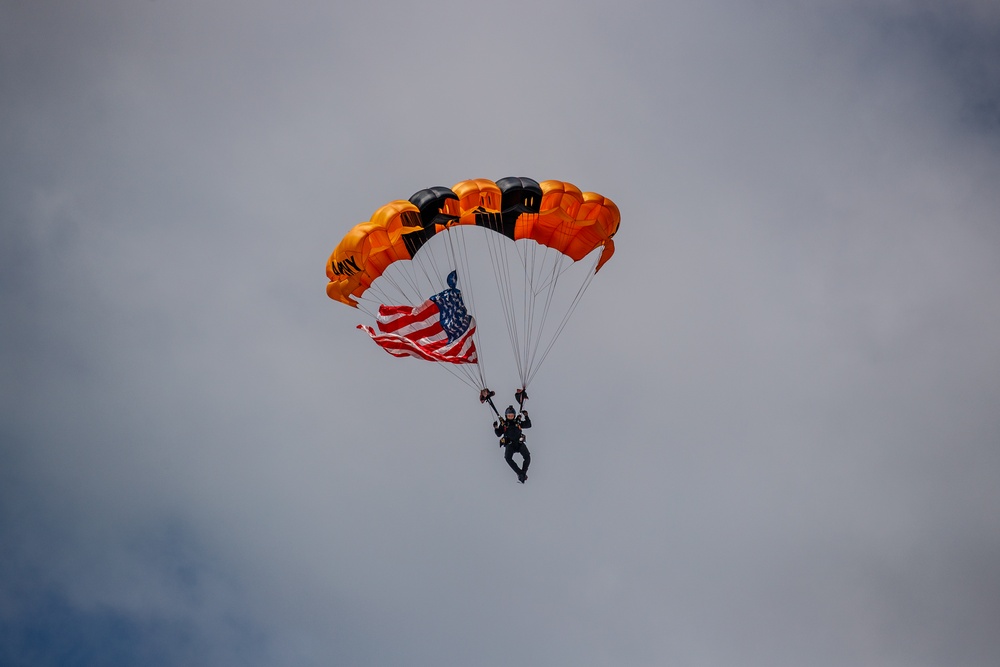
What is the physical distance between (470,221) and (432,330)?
323 cm

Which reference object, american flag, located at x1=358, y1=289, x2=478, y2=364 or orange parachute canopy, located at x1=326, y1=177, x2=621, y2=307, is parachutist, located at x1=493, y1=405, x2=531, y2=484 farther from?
orange parachute canopy, located at x1=326, y1=177, x2=621, y2=307

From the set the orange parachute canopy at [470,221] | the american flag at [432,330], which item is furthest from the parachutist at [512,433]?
the orange parachute canopy at [470,221]

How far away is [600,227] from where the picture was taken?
99.0 feet

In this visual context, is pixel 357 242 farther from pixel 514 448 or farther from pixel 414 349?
pixel 514 448

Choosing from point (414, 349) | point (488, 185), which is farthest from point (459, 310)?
point (488, 185)

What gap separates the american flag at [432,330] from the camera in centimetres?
2978

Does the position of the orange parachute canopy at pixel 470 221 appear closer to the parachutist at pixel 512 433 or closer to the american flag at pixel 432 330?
the american flag at pixel 432 330

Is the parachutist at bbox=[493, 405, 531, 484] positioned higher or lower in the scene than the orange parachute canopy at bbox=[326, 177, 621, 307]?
lower

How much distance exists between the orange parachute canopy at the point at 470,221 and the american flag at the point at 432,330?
1207 millimetres

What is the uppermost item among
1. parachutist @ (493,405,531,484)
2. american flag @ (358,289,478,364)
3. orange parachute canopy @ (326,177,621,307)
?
orange parachute canopy @ (326,177,621,307)

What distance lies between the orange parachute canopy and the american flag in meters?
1.21

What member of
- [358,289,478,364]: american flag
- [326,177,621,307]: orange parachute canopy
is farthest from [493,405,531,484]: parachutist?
[326,177,621,307]: orange parachute canopy

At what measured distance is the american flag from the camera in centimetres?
2978

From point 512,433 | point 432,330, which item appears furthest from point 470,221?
point 512,433
